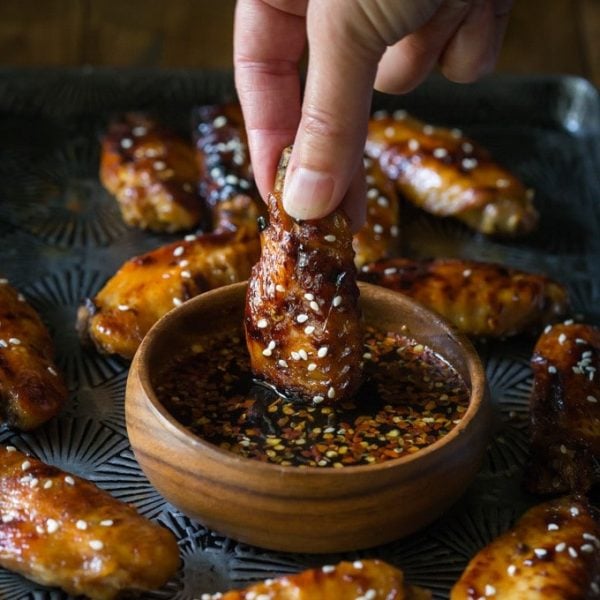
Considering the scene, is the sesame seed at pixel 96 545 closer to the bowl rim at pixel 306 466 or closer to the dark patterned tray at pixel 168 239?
the dark patterned tray at pixel 168 239

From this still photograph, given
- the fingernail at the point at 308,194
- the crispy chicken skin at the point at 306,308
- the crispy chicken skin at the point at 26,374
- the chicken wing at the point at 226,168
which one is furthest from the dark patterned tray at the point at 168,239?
the fingernail at the point at 308,194

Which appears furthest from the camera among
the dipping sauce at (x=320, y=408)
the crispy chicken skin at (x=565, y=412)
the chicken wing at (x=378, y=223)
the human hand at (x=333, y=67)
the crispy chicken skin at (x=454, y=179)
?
the crispy chicken skin at (x=454, y=179)

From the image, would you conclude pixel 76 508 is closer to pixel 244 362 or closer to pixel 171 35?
pixel 244 362

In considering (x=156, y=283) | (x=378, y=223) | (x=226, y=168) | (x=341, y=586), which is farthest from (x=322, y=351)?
(x=226, y=168)

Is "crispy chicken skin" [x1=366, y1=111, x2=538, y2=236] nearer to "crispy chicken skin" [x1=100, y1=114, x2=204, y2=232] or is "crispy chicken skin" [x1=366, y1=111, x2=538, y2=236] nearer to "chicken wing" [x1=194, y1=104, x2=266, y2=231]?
"chicken wing" [x1=194, y1=104, x2=266, y2=231]

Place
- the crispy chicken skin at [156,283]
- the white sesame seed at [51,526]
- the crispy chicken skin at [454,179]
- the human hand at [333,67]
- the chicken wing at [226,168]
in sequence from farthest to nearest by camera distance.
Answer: the crispy chicken skin at [454,179] → the chicken wing at [226,168] → the crispy chicken skin at [156,283] → the white sesame seed at [51,526] → the human hand at [333,67]

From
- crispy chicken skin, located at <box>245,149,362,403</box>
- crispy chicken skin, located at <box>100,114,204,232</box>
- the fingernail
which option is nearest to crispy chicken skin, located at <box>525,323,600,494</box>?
crispy chicken skin, located at <box>245,149,362,403</box>
